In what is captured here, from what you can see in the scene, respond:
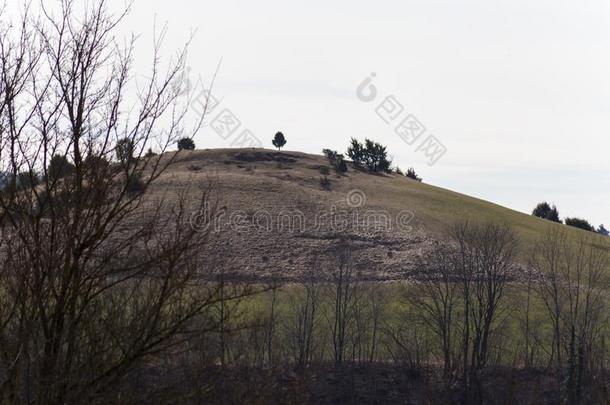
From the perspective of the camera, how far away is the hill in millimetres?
62469

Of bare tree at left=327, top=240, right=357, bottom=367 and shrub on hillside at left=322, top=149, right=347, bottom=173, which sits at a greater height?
shrub on hillside at left=322, top=149, right=347, bottom=173

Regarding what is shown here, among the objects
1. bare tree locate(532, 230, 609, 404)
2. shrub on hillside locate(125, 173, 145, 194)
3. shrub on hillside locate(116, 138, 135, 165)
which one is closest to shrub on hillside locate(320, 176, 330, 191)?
bare tree locate(532, 230, 609, 404)

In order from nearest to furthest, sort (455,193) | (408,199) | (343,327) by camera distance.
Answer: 1. (343,327)
2. (408,199)
3. (455,193)

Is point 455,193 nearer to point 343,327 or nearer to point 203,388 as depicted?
point 343,327

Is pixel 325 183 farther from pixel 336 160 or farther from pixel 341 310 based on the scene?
pixel 341 310

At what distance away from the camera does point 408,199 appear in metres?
82.9

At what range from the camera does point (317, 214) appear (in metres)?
73.2

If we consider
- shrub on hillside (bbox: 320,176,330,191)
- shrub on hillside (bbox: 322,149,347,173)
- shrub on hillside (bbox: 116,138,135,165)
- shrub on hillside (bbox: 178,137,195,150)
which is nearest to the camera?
shrub on hillside (bbox: 116,138,135,165)

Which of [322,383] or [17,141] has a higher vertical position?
[17,141]

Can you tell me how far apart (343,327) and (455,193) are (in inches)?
1988

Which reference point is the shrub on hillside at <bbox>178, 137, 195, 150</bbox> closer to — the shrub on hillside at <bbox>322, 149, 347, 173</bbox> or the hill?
the hill

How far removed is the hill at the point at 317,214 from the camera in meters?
62.5

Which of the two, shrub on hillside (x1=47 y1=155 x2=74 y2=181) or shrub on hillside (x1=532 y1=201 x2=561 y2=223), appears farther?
shrub on hillside (x1=532 y1=201 x2=561 y2=223)

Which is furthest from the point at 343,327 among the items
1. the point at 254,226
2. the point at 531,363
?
the point at 254,226
